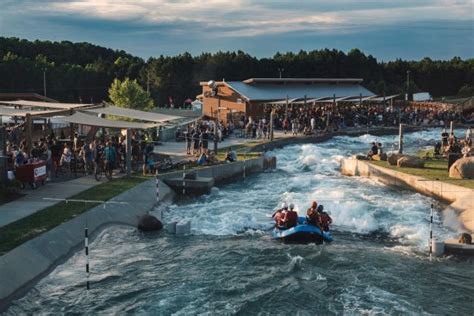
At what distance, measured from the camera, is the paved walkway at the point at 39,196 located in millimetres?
17627

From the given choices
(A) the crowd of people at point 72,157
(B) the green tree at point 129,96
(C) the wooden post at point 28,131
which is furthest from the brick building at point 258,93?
(C) the wooden post at point 28,131

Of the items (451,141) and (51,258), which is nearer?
(51,258)

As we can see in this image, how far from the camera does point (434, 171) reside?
1075 inches

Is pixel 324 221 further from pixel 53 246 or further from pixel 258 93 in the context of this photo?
pixel 258 93

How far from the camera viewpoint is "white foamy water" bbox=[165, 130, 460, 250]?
20047mm

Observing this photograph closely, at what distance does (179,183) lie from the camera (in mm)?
25469

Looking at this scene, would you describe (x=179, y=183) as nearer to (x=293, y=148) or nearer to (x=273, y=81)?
(x=293, y=148)

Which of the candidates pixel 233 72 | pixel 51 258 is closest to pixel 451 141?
pixel 51 258

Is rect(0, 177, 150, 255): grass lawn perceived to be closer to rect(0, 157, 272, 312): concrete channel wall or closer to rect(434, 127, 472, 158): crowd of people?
rect(0, 157, 272, 312): concrete channel wall

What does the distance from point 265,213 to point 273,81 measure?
40553 mm

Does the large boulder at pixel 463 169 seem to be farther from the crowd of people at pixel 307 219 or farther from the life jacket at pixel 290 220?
the life jacket at pixel 290 220

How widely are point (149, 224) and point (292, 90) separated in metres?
44.9

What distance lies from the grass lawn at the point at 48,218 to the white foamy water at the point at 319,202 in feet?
8.11

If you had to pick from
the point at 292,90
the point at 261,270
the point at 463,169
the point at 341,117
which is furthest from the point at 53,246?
the point at 292,90
